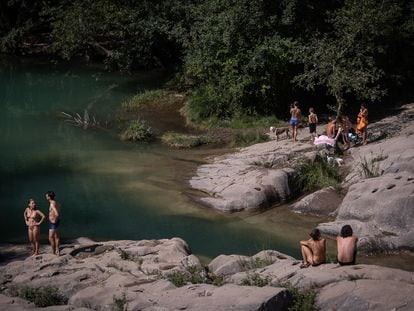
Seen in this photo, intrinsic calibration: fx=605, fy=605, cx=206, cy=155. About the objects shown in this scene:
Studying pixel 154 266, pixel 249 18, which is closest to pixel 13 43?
pixel 249 18

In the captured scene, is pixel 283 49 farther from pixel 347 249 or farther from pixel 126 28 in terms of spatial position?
pixel 347 249

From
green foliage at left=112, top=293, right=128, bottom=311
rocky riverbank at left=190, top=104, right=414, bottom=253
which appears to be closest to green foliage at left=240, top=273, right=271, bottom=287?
green foliage at left=112, top=293, right=128, bottom=311

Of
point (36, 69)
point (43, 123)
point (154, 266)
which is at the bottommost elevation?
point (154, 266)

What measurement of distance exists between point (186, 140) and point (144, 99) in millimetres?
8407

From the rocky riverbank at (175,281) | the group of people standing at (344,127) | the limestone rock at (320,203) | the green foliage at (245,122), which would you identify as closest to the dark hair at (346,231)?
the rocky riverbank at (175,281)

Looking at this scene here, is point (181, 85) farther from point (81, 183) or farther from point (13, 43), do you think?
point (13, 43)

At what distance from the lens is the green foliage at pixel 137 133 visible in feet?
93.2

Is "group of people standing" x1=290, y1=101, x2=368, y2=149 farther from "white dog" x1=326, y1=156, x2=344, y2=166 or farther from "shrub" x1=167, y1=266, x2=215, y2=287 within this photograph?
"shrub" x1=167, y1=266, x2=215, y2=287

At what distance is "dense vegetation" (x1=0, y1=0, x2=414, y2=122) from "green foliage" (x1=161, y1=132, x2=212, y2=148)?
2.83 m

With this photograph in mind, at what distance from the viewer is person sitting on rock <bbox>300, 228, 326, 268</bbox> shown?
43.7 feet

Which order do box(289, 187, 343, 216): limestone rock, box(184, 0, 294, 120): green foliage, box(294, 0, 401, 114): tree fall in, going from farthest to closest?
box(184, 0, 294, 120): green foliage → box(294, 0, 401, 114): tree → box(289, 187, 343, 216): limestone rock

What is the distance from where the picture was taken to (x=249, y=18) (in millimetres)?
28547

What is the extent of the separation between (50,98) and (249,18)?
1526cm

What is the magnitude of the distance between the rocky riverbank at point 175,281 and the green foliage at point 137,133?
11334 mm
